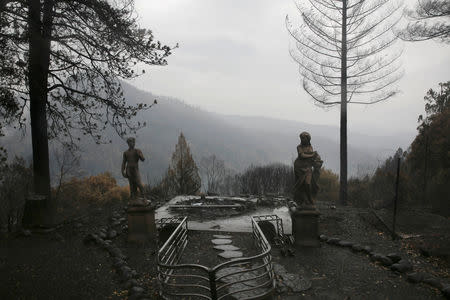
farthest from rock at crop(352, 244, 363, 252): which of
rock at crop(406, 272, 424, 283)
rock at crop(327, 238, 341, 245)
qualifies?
rock at crop(406, 272, 424, 283)

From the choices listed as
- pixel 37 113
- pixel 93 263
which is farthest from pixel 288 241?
pixel 37 113

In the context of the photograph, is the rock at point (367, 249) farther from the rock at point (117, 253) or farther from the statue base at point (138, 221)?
the rock at point (117, 253)

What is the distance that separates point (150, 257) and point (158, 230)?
1.68m

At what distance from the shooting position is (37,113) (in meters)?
9.82

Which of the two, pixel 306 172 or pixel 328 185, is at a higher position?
pixel 306 172

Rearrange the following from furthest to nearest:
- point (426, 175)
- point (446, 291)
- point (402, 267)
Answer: point (426, 175) < point (402, 267) < point (446, 291)

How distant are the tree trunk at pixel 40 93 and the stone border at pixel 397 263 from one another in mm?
8284

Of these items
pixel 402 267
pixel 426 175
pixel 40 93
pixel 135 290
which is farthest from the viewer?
pixel 426 175

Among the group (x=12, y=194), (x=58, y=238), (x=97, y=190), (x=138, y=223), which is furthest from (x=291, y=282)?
(x=97, y=190)

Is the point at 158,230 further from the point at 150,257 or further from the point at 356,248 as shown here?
the point at 356,248

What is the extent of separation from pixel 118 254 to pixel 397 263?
6.24m

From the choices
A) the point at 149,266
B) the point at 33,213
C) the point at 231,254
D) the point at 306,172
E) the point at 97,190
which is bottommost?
the point at 97,190

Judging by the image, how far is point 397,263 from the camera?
722 centimetres

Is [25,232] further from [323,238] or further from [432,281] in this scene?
[432,281]
